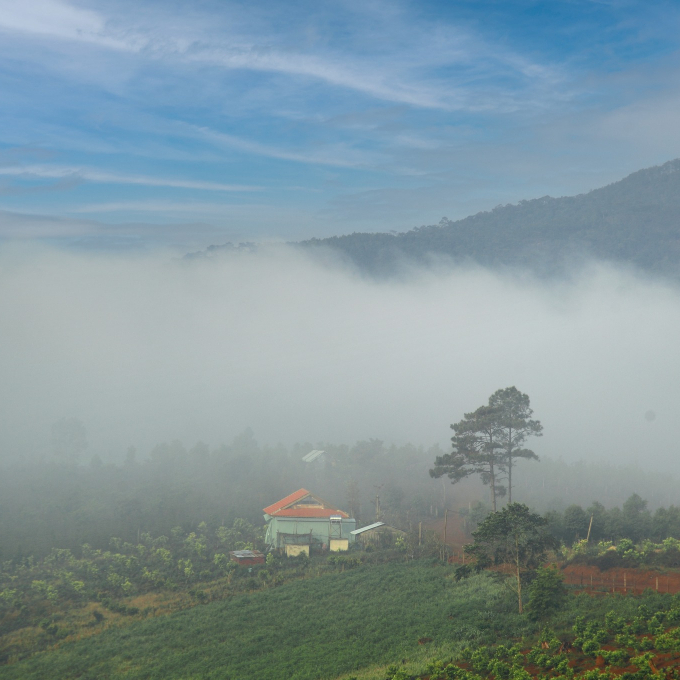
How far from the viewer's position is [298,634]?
113 feet

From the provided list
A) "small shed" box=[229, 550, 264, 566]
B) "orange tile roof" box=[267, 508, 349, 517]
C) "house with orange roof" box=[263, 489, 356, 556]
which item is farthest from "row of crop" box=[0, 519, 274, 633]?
"orange tile roof" box=[267, 508, 349, 517]

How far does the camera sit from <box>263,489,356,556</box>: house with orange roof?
55156mm

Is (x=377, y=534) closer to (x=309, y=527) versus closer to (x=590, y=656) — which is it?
(x=309, y=527)

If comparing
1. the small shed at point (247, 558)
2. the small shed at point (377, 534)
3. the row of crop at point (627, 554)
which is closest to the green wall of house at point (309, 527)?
the small shed at point (377, 534)

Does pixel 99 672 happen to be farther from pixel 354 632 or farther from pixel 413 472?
pixel 413 472

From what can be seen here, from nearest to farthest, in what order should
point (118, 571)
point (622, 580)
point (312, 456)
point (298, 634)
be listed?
point (298, 634)
point (622, 580)
point (118, 571)
point (312, 456)

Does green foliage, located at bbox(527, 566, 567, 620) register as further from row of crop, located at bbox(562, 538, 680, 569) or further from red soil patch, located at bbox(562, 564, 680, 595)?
row of crop, located at bbox(562, 538, 680, 569)

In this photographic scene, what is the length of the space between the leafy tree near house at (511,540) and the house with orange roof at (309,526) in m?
23.7

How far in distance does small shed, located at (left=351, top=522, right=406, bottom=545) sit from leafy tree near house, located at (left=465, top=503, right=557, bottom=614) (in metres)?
22.5

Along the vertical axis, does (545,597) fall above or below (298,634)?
above

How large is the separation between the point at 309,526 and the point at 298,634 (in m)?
22.3

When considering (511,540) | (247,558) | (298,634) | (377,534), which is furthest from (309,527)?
(511,540)

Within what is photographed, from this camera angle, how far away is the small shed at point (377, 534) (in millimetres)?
54906

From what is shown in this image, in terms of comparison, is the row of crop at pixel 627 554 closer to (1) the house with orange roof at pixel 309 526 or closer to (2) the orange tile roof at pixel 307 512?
(1) the house with orange roof at pixel 309 526
